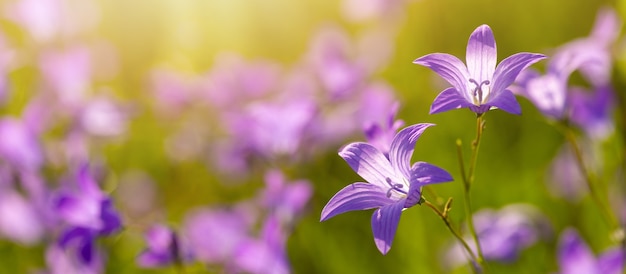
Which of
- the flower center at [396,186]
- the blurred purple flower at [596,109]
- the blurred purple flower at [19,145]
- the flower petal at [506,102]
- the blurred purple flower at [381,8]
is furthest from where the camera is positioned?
the blurred purple flower at [381,8]

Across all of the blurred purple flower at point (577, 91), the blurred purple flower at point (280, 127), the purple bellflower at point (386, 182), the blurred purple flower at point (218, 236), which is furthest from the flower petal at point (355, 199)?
the blurred purple flower at point (280, 127)

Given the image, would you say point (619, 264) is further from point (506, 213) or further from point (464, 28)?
point (464, 28)

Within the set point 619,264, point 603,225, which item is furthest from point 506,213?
point 619,264

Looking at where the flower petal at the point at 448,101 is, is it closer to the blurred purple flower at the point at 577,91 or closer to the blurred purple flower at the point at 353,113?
the blurred purple flower at the point at 577,91

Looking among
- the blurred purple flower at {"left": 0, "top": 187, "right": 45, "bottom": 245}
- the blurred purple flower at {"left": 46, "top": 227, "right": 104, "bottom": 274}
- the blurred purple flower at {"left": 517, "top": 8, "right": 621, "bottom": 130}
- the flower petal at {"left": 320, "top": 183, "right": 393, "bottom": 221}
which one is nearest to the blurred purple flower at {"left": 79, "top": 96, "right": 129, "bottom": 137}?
the blurred purple flower at {"left": 0, "top": 187, "right": 45, "bottom": 245}

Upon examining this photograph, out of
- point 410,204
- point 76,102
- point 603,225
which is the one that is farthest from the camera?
point 76,102

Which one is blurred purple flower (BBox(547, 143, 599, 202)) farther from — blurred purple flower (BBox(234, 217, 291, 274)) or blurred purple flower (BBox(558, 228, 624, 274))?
blurred purple flower (BBox(234, 217, 291, 274))

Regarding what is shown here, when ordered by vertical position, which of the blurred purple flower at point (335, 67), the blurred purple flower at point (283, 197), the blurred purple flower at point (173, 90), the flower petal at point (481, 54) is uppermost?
the blurred purple flower at point (173, 90)
